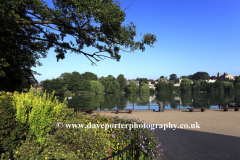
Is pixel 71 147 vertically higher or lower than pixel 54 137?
lower

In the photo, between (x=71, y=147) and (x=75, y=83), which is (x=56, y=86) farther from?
(x=71, y=147)

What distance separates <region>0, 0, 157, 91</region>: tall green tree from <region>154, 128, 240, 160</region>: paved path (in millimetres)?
5792

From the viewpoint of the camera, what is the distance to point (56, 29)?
10.1 metres

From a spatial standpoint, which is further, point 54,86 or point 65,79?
point 65,79

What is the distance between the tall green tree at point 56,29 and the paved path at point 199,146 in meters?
5.79

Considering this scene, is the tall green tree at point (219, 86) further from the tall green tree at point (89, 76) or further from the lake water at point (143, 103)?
the tall green tree at point (89, 76)

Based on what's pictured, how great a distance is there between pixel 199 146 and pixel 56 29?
1003 cm

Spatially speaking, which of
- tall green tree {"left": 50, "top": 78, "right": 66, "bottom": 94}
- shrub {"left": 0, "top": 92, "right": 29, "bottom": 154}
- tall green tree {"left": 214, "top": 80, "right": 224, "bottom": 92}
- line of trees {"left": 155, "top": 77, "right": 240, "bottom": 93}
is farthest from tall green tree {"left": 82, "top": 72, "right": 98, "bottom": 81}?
shrub {"left": 0, "top": 92, "right": 29, "bottom": 154}

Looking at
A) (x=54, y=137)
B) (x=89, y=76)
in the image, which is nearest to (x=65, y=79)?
(x=89, y=76)

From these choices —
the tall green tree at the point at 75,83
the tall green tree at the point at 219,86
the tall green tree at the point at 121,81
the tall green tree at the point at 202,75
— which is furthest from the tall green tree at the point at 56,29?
the tall green tree at the point at 202,75

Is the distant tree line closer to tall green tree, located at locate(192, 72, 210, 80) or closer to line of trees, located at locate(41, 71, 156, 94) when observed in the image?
line of trees, located at locate(41, 71, 156, 94)

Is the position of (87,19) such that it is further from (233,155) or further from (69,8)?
(233,155)

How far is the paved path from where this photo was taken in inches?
220

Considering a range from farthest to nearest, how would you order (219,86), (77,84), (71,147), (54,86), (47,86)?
(219,86)
(77,84)
(47,86)
(54,86)
(71,147)
